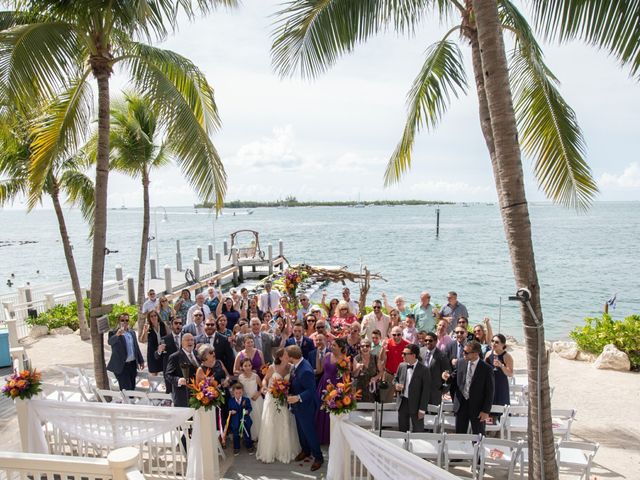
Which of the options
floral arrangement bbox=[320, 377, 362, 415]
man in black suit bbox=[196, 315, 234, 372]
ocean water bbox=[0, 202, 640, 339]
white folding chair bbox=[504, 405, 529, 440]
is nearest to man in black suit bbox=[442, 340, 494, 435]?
white folding chair bbox=[504, 405, 529, 440]

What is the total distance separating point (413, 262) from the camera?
185 feet

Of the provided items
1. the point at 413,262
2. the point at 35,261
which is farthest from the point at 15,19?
the point at 35,261

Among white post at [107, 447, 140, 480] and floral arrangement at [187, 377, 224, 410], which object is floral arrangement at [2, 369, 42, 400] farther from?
white post at [107, 447, 140, 480]

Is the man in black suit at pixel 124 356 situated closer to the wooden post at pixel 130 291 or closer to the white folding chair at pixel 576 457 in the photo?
the white folding chair at pixel 576 457

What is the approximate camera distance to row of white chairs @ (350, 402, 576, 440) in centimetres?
691

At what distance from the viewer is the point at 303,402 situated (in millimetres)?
6738

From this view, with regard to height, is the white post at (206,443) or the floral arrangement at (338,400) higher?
the floral arrangement at (338,400)

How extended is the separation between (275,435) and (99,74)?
6247mm

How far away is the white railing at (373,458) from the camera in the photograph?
160 inches

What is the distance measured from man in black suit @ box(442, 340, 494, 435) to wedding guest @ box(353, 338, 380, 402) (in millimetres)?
1265

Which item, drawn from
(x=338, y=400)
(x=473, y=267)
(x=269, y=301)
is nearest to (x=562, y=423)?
(x=338, y=400)

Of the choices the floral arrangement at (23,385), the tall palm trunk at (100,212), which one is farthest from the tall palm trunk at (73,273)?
the floral arrangement at (23,385)

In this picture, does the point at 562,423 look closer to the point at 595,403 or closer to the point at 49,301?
the point at 595,403

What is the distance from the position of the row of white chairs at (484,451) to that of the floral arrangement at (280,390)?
1.43 m
